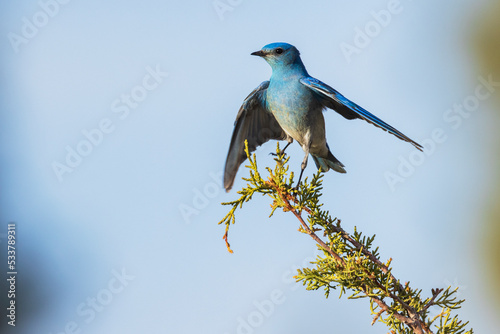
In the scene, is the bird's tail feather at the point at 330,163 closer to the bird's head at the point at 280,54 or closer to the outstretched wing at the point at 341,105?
the outstretched wing at the point at 341,105

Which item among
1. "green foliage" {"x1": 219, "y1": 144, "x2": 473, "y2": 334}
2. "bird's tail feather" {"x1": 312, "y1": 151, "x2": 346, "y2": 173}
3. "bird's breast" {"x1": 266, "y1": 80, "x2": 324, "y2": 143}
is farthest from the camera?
"bird's tail feather" {"x1": 312, "y1": 151, "x2": 346, "y2": 173}

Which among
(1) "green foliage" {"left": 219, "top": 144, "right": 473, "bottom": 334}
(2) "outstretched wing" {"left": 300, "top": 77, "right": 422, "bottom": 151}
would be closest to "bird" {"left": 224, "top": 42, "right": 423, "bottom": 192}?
(2) "outstretched wing" {"left": 300, "top": 77, "right": 422, "bottom": 151}

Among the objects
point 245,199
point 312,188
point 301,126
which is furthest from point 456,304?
Answer: point 301,126

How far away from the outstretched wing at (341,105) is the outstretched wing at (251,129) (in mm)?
583

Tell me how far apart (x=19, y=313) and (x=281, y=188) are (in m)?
4.12

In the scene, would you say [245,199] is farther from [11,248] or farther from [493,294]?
[493,294]

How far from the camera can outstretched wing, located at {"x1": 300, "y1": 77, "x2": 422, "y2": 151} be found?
16.6ft

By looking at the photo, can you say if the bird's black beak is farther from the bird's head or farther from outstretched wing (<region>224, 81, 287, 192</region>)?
outstretched wing (<region>224, 81, 287, 192</region>)

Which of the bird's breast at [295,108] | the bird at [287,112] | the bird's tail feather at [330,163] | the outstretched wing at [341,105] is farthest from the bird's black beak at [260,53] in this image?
the bird's tail feather at [330,163]

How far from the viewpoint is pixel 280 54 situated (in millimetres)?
6305

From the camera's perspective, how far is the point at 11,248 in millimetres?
7117

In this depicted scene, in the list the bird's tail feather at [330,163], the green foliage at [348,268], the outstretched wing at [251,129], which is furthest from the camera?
the bird's tail feather at [330,163]

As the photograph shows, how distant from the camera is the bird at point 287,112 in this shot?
5.97 m

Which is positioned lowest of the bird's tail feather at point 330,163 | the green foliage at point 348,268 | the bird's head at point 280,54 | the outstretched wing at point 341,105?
the green foliage at point 348,268
